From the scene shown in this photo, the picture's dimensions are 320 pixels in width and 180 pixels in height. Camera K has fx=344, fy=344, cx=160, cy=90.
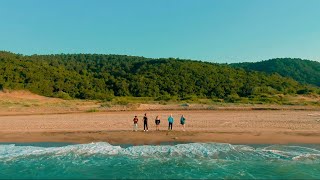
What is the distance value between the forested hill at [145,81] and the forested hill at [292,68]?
6352 centimetres

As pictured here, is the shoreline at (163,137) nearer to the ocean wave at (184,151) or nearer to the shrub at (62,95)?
the ocean wave at (184,151)

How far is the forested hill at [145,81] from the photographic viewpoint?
66.6m

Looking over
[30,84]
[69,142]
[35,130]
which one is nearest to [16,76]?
[30,84]

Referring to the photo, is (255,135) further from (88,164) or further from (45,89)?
(45,89)

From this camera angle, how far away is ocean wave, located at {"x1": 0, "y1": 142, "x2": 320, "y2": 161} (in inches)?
729

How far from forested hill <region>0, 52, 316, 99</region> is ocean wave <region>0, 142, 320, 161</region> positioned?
41.9 meters

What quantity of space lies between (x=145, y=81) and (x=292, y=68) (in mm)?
95440

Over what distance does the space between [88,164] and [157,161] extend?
3.55 m

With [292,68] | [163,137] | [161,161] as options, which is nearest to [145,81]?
[163,137]

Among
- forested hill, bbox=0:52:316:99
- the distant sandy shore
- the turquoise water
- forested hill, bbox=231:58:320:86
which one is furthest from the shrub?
forested hill, bbox=231:58:320:86

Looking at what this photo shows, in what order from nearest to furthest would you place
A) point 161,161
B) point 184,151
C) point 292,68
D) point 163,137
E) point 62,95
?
point 161,161 < point 184,151 < point 163,137 < point 62,95 < point 292,68

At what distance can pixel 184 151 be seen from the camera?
1950 cm

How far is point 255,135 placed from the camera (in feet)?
78.8

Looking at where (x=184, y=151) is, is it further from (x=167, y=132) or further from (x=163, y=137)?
(x=167, y=132)
